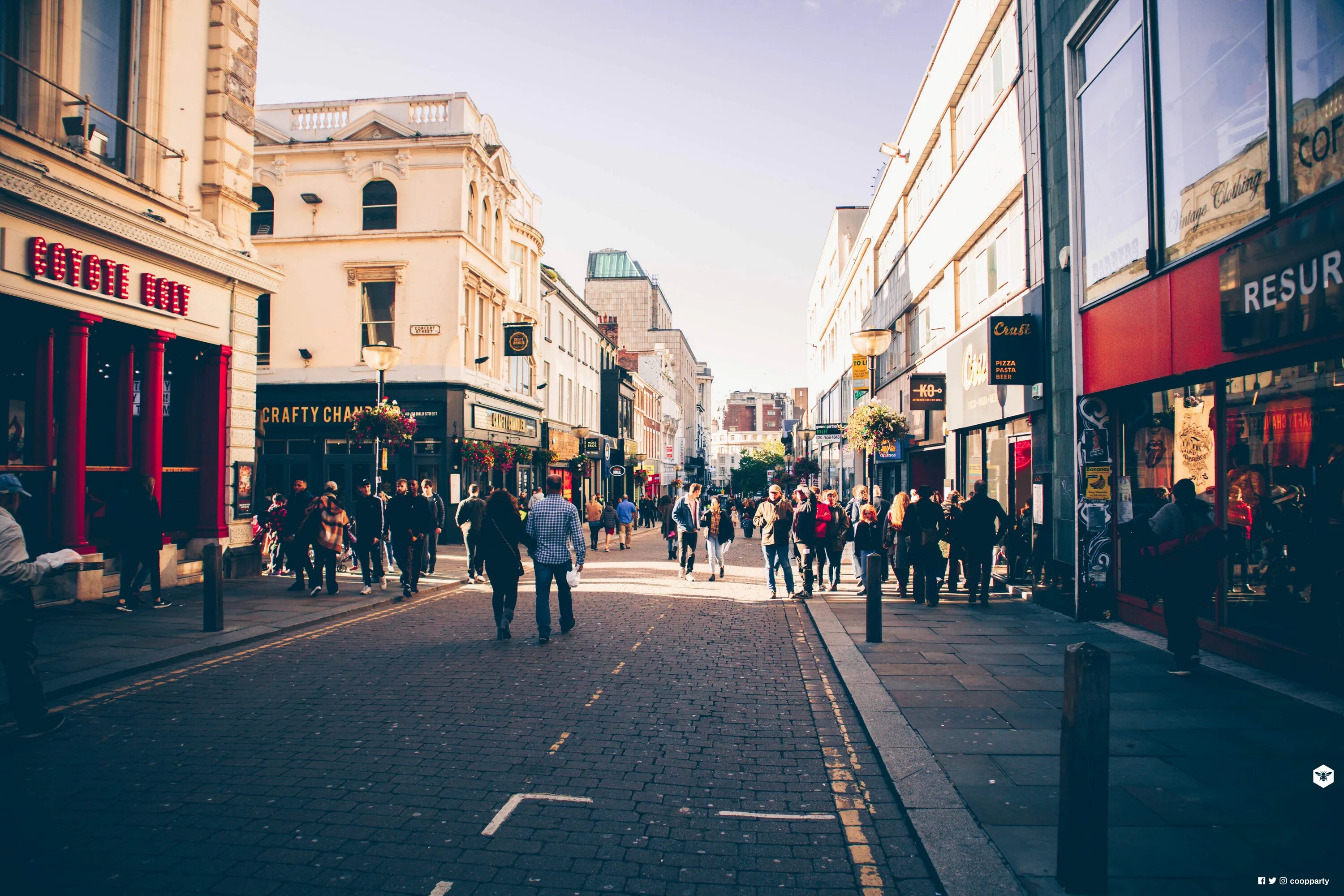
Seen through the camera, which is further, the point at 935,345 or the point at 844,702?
the point at 935,345

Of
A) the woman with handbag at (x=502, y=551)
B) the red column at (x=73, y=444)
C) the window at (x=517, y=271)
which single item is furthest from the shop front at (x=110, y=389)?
the window at (x=517, y=271)

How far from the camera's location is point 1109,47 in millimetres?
10250

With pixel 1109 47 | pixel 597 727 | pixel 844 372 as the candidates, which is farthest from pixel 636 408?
pixel 597 727

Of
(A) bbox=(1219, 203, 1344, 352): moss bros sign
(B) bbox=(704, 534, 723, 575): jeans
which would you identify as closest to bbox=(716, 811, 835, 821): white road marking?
(A) bbox=(1219, 203, 1344, 352): moss bros sign

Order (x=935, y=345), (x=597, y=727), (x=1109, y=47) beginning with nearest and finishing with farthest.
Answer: (x=597, y=727) → (x=1109, y=47) → (x=935, y=345)

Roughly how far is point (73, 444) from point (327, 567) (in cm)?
382

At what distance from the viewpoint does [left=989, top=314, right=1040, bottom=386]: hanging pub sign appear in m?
12.0

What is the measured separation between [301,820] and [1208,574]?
24.5ft

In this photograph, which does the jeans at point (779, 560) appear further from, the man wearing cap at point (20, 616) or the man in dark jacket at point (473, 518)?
the man wearing cap at point (20, 616)

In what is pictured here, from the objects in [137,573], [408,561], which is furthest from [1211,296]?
[137,573]

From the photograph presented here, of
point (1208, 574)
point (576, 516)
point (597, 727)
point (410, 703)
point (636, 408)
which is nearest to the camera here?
point (597, 727)

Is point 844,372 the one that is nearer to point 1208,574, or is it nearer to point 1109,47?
point 1109,47

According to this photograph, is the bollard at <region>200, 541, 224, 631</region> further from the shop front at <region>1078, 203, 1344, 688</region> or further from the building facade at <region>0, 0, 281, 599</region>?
the shop front at <region>1078, 203, 1344, 688</region>

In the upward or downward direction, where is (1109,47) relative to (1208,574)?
upward
